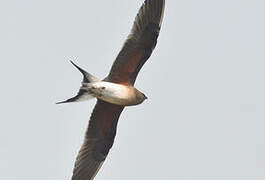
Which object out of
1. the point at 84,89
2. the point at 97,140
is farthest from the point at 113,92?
the point at 97,140

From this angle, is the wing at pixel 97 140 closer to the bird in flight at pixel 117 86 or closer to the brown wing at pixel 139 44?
the bird in flight at pixel 117 86

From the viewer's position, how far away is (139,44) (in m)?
18.2

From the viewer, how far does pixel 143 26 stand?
18.4 metres

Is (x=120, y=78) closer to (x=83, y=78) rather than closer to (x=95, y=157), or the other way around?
(x=83, y=78)

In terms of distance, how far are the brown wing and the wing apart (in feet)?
3.32

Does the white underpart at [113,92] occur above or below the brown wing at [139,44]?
below

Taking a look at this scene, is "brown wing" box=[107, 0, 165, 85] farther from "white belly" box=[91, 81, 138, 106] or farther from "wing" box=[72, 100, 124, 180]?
"wing" box=[72, 100, 124, 180]

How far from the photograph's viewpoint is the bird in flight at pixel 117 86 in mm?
17922

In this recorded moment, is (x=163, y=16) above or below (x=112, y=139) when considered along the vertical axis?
above

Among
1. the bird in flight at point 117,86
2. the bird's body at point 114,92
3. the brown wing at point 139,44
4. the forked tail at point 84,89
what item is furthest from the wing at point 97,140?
the forked tail at point 84,89

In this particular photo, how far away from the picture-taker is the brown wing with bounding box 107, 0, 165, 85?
717 inches

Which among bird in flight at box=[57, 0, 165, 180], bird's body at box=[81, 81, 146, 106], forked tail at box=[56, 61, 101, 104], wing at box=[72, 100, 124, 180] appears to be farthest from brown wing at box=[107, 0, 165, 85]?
wing at box=[72, 100, 124, 180]

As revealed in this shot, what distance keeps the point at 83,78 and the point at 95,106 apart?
1449 millimetres

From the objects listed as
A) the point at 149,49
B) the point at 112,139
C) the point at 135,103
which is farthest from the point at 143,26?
the point at 112,139
